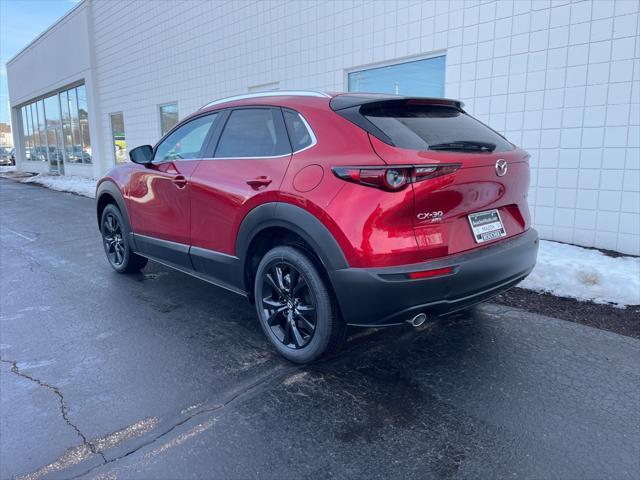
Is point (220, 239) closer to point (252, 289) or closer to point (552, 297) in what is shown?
point (252, 289)

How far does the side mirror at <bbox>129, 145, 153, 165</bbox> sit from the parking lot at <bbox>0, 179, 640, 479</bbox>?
4.69 feet

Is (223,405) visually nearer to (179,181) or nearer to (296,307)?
(296,307)

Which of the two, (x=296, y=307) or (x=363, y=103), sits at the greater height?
(x=363, y=103)

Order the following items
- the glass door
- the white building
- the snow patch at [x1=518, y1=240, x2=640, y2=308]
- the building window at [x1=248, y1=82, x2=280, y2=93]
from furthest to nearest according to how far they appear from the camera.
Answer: the glass door → the building window at [x1=248, y1=82, x2=280, y2=93] → the white building → the snow patch at [x1=518, y1=240, x2=640, y2=308]

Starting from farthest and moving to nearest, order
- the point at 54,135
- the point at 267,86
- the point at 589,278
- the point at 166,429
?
the point at 54,135
the point at 267,86
the point at 589,278
the point at 166,429

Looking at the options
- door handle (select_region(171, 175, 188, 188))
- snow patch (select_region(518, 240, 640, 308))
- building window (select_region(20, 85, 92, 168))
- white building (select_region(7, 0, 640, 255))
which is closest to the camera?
door handle (select_region(171, 175, 188, 188))

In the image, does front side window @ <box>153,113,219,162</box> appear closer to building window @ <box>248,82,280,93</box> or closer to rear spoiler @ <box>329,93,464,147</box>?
rear spoiler @ <box>329,93,464,147</box>

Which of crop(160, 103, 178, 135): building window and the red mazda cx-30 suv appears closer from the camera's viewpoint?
the red mazda cx-30 suv

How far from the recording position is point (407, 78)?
7805 millimetres

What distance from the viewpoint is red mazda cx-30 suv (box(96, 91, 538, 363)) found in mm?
2611

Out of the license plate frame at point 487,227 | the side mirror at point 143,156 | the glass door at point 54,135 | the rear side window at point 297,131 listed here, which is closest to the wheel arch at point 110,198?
the side mirror at point 143,156

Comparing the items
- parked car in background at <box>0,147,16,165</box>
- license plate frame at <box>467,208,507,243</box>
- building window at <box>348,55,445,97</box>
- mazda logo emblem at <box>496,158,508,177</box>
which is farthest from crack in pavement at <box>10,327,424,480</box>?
parked car in background at <box>0,147,16,165</box>

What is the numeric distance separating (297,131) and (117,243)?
3273 mm

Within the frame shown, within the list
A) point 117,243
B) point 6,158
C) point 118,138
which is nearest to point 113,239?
point 117,243
